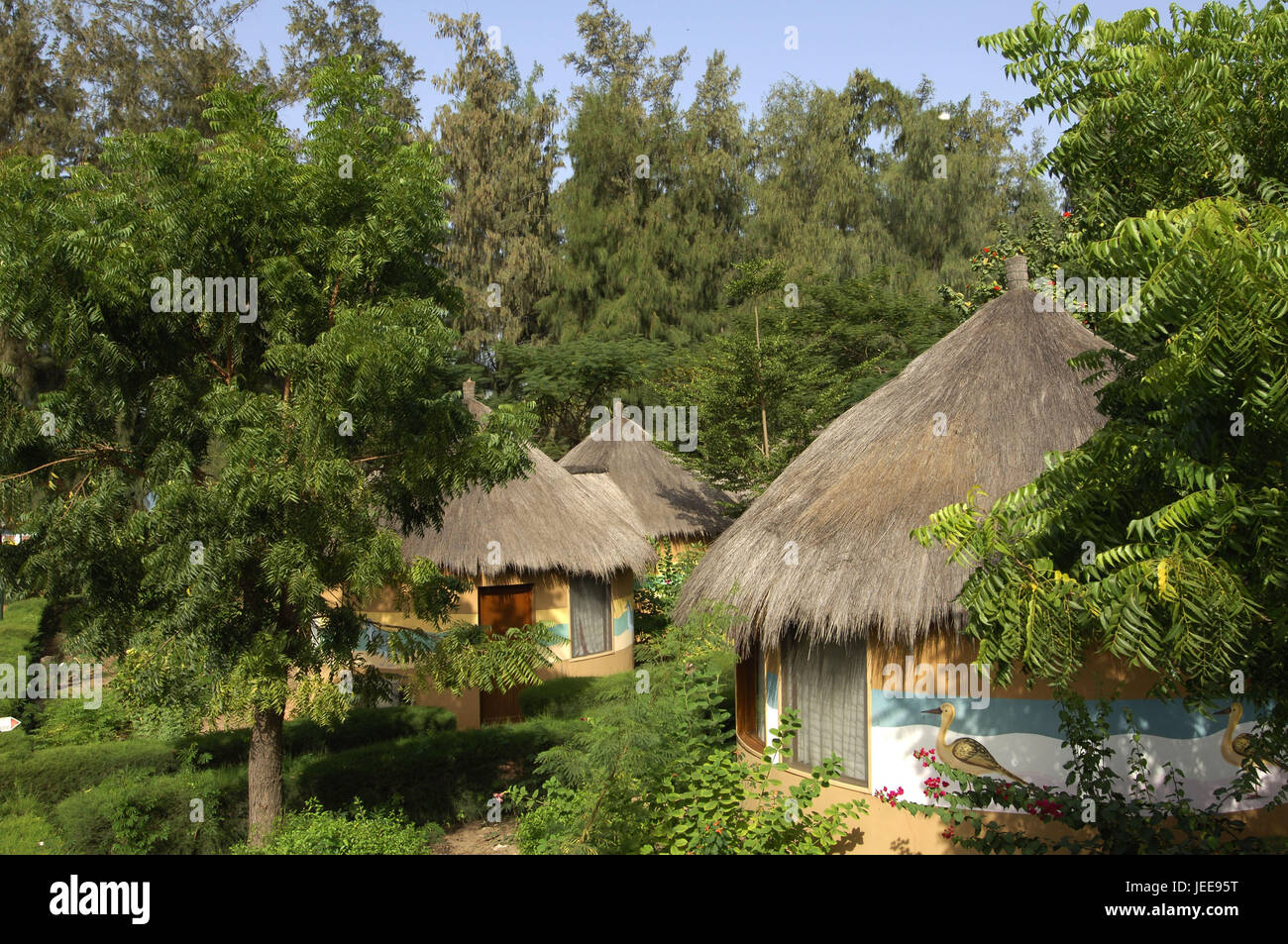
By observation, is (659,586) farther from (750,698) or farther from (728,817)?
(728,817)

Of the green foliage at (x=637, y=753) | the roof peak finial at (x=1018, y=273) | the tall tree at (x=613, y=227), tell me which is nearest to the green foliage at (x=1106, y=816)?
the green foliage at (x=637, y=753)

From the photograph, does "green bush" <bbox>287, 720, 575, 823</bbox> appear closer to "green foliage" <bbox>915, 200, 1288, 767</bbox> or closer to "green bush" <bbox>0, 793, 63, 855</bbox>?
"green bush" <bbox>0, 793, 63, 855</bbox>

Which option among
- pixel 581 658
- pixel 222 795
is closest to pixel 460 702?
pixel 581 658

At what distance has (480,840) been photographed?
10.2 metres

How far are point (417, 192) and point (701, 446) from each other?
9587 mm

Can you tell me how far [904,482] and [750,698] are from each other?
3.09m

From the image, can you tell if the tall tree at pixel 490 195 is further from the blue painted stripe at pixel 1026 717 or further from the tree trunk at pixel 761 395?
the blue painted stripe at pixel 1026 717

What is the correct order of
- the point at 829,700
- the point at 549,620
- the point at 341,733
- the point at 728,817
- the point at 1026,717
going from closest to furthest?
the point at 728,817 → the point at 1026,717 → the point at 829,700 → the point at 341,733 → the point at 549,620

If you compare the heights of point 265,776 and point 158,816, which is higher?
point 265,776

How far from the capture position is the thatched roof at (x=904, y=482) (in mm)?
8430

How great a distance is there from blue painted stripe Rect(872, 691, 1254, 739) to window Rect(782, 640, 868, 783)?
29cm

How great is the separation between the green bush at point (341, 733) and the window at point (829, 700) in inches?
197

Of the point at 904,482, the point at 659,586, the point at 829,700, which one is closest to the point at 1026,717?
the point at 829,700

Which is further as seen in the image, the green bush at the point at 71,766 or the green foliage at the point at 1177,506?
the green bush at the point at 71,766
